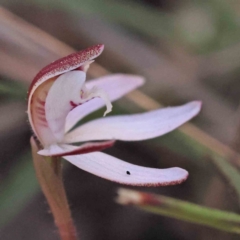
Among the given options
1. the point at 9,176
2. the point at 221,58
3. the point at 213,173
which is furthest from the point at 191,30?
the point at 9,176

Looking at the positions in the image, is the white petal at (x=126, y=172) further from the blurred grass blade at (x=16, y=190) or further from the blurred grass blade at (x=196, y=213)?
A: the blurred grass blade at (x=16, y=190)

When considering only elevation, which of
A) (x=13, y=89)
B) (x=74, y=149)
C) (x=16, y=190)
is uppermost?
(x=74, y=149)

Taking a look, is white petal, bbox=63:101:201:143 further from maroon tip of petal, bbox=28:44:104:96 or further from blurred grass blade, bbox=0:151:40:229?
blurred grass blade, bbox=0:151:40:229

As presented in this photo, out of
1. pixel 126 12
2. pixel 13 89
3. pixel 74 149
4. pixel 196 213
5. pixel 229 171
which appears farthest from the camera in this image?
pixel 126 12

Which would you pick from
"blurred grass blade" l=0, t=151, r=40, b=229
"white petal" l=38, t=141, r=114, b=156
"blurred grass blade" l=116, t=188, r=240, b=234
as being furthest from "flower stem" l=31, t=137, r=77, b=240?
"blurred grass blade" l=0, t=151, r=40, b=229

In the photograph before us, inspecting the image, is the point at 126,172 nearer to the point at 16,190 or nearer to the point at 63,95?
the point at 63,95

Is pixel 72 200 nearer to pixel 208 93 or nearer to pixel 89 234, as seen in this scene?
pixel 89 234

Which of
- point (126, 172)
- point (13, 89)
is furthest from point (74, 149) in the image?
point (13, 89)
